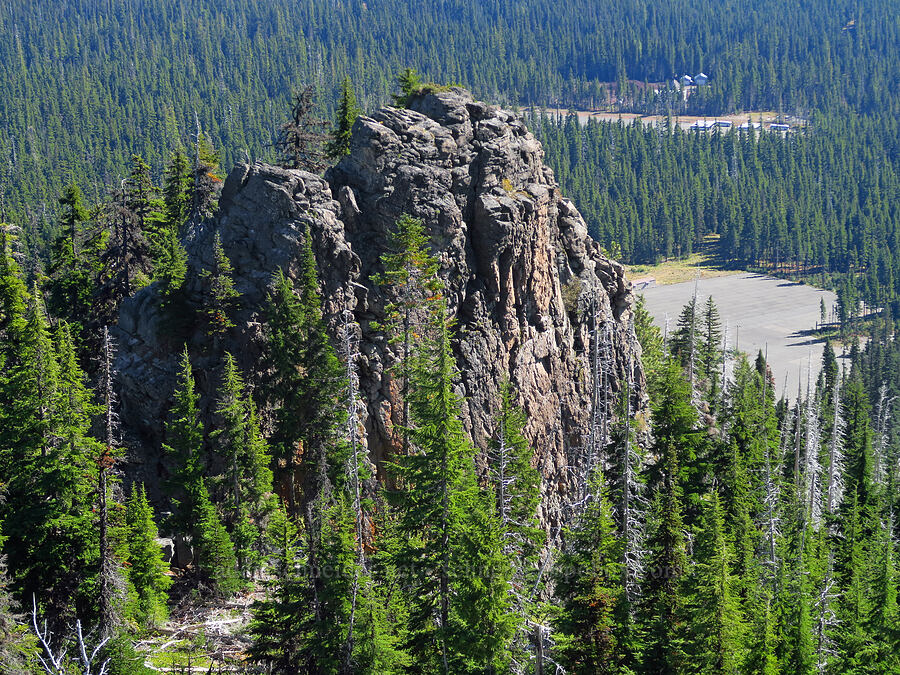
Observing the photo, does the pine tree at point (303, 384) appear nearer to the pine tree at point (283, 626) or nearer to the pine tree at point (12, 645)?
the pine tree at point (283, 626)

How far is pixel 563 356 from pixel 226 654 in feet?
94.3

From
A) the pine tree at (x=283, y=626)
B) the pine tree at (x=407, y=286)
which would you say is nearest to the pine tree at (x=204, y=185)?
the pine tree at (x=407, y=286)

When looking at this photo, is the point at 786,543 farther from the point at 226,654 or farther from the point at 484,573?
the point at 226,654

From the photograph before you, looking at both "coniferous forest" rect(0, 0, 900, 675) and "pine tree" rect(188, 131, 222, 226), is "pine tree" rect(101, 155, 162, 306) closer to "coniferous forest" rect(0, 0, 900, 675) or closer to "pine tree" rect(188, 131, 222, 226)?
"coniferous forest" rect(0, 0, 900, 675)

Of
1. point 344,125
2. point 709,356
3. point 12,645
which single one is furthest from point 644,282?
point 12,645

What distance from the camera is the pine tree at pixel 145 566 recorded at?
119ft

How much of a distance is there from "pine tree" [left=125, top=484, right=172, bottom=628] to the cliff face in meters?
8.33

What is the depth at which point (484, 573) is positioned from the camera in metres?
30.0

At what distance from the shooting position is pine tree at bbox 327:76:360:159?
2251 inches

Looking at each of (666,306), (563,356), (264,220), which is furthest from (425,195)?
(666,306)

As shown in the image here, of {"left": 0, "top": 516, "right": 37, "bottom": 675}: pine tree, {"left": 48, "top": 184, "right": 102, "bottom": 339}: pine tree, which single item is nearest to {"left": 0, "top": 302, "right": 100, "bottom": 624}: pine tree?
{"left": 0, "top": 516, "right": 37, "bottom": 675}: pine tree

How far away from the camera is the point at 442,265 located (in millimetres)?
50656

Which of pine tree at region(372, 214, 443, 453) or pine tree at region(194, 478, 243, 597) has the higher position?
pine tree at region(372, 214, 443, 453)

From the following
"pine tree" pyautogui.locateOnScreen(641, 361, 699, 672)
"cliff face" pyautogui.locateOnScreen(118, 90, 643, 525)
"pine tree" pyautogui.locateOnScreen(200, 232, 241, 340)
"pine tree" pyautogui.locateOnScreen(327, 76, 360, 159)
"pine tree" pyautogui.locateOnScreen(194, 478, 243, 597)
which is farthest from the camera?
"pine tree" pyautogui.locateOnScreen(327, 76, 360, 159)
